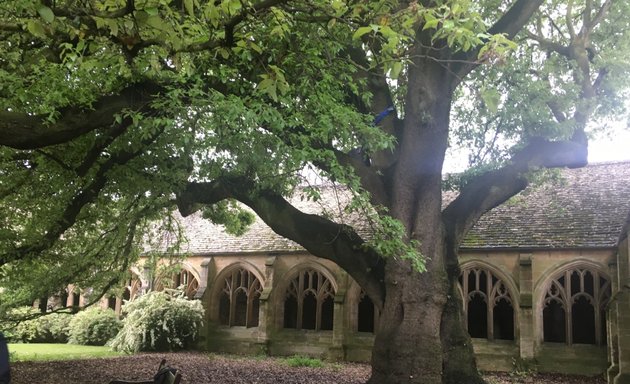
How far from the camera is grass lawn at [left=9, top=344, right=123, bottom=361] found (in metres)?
17.1

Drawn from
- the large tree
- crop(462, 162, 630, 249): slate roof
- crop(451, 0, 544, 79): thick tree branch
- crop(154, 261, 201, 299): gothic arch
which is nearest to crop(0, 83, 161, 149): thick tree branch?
the large tree

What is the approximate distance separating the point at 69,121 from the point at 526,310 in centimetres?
1332

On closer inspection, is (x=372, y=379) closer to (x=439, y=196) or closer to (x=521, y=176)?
(x=439, y=196)

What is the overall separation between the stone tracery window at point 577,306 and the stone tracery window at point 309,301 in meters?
6.97

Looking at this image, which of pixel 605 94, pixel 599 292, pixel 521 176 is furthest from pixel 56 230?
pixel 599 292

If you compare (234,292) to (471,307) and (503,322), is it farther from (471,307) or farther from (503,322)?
(503,322)

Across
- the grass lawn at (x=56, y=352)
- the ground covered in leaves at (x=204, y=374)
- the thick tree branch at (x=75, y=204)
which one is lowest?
the grass lawn at (x=56, y=352)

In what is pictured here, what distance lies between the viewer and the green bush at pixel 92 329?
74.4 ft

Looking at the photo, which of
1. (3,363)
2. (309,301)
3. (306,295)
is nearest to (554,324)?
(306,295)

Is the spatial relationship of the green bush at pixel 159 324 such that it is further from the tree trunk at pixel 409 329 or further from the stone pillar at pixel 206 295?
the tree trunk at pixel 409 329

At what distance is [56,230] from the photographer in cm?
1012

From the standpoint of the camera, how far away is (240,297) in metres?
22.5

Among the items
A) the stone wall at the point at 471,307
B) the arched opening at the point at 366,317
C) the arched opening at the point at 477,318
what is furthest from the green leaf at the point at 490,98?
the arched opening at the point at 366,317

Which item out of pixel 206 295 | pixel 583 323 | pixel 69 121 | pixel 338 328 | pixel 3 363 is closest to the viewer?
pixel 3 363
